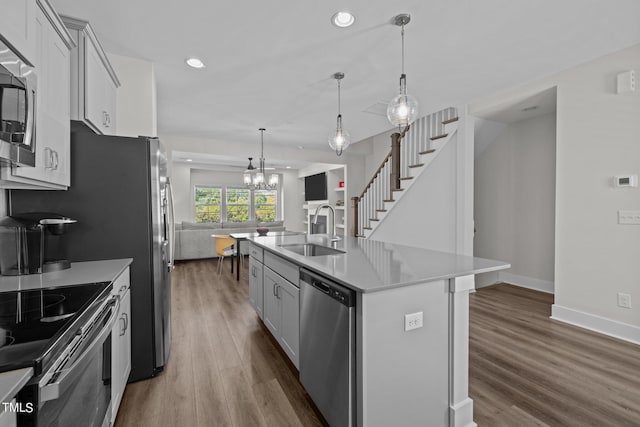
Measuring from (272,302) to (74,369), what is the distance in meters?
1.60

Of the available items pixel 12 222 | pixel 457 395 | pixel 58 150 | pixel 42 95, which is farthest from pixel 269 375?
pixel 42 95

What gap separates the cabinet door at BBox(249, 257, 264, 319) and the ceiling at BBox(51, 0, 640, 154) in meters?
2.04

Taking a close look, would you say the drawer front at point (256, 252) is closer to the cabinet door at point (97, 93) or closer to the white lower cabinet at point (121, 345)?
the white lower cabinet at point (121, 345)

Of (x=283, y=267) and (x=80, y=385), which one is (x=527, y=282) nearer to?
(x=283, y=267)

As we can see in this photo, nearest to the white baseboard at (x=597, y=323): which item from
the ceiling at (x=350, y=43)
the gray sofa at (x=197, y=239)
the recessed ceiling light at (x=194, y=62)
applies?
the ceiling at (x=350, y=43)

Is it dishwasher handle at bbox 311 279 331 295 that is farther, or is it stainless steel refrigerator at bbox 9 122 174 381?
stainless steel refrigerator at bbox 9 122 174 381

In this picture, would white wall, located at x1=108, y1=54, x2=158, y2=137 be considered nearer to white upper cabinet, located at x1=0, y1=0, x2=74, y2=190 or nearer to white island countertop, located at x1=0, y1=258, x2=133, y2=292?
white upper cabinet, located at x1=0, y1=0, x2=74, y2=190

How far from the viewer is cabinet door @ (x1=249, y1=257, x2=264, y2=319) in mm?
2824

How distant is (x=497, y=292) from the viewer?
415cm

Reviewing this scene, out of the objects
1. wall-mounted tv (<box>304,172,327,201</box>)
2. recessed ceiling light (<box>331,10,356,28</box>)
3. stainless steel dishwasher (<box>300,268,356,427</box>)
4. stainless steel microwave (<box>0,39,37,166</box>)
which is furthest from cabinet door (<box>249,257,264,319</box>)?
wall-mounted tv (<box>304,172,327,201</box>)

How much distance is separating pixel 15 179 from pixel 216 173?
804 centimetres

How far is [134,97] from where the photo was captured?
2.78 metres

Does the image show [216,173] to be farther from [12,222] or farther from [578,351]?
[578,351]

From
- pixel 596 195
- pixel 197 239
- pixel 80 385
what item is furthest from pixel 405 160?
pixel 197 239
